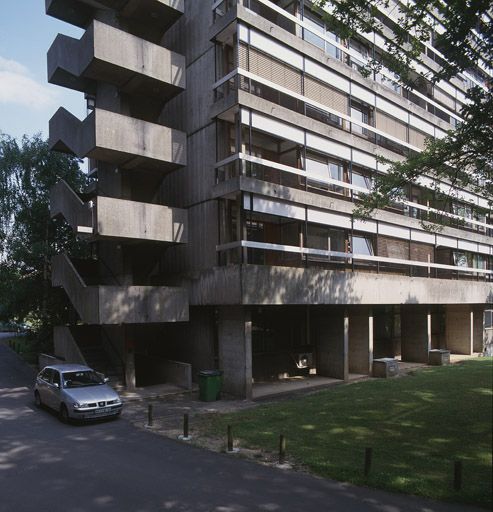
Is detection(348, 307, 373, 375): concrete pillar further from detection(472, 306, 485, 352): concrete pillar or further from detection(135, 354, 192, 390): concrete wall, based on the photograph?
detection(472, 306, 485, 352): concrete pillar

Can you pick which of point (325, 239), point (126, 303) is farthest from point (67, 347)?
point (325, 239)

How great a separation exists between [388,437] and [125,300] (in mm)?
10039

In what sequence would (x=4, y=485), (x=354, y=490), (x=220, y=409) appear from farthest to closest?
(x=220, y=409) < (x=4, y=485) < (x=354, y=490)

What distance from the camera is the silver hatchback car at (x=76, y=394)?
12.7 metres

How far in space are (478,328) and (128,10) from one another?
29.3 meters

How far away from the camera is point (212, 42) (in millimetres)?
17891

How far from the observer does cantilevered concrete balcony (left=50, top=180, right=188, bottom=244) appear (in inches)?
635

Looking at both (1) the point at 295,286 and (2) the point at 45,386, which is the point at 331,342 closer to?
(1) the point at 295,286

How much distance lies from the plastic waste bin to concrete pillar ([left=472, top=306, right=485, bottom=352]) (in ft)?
74.2

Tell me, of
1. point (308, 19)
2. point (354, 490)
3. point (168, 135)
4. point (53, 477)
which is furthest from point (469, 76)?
point (53, 477)

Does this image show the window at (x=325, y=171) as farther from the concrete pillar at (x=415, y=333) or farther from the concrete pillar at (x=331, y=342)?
the concrete pillar at (x=415, y=333)

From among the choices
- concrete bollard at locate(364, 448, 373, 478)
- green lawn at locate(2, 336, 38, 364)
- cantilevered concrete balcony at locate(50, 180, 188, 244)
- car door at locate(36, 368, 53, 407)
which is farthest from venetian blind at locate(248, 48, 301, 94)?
green lawn at locate(2, 336, 38, 364)

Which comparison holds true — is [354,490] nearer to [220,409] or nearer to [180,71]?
[220,409]

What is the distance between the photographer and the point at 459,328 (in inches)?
1186
